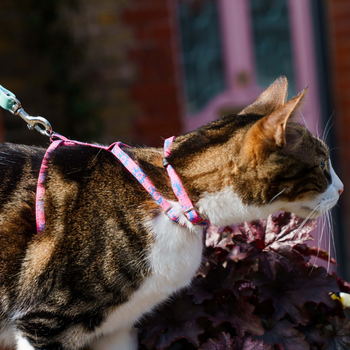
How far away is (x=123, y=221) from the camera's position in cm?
120

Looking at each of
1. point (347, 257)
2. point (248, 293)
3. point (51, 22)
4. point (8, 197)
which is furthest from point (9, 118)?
point (347, 257)

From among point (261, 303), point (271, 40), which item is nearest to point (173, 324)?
point (261, 303)

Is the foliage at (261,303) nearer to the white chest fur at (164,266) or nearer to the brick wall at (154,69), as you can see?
the white chest fur at (164,266)

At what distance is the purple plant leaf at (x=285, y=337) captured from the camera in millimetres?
1158

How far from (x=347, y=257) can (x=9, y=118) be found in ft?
9.08

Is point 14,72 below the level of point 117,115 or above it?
above

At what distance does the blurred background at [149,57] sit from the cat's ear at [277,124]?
2.15m

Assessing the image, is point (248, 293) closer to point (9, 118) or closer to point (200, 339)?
point (200, 339)

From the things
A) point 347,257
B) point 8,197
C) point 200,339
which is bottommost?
point 347,257

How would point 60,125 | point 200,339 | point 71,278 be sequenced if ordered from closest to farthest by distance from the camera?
point 71,278
point 200,339
point 60,125

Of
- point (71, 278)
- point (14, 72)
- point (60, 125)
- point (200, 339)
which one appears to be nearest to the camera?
point (71, 278)

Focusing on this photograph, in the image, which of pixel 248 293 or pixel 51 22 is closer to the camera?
pixel 248 293

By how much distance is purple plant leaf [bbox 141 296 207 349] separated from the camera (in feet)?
3.86

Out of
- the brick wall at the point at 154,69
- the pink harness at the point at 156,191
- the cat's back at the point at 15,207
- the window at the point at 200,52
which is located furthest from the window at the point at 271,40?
the cat's back at the point at 15,207
